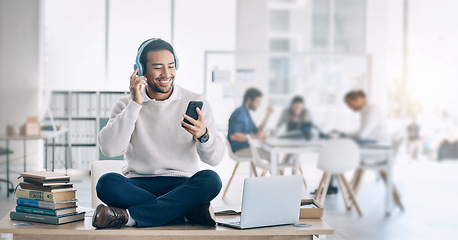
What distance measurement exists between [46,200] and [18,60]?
4.81 metres

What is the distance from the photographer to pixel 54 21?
604cm

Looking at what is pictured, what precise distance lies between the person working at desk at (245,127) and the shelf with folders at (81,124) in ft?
4.67

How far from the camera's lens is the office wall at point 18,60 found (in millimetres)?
6289

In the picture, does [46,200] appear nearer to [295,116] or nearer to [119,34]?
[119,34]

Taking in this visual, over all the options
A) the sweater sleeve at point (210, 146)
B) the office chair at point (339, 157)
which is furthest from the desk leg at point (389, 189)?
the sweater sleeve at point (210, 146)

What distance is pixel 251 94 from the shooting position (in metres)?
6.38

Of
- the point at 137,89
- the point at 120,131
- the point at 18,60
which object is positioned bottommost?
the point at 120,131

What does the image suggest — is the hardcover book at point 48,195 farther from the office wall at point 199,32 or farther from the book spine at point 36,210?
the office wall at point 199,32

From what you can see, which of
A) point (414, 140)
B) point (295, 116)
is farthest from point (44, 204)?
point (414, 140)

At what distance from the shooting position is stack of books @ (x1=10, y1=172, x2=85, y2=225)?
1.96 meters

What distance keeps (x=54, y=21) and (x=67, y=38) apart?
0.89 feet

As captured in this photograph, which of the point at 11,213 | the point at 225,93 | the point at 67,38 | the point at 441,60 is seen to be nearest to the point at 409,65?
the point at 441,60

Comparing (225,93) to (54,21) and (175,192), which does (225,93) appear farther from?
(175,192)

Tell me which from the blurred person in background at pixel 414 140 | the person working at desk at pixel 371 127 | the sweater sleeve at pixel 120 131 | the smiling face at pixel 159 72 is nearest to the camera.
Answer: the sweater sleeve at pixel 120 131
